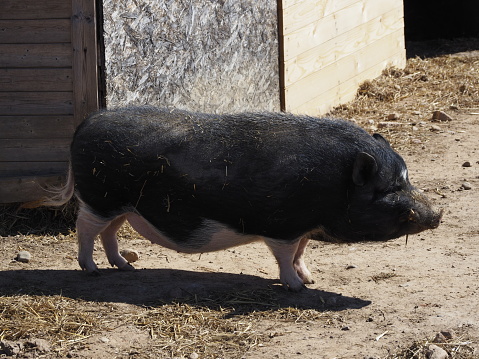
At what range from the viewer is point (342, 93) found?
401 inches

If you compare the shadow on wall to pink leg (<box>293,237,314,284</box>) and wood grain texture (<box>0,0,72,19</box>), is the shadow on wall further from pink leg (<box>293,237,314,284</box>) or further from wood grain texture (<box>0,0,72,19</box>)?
pink leg (<box>293,237,314,284</box>)

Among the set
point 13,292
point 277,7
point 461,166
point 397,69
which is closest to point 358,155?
point 13,292

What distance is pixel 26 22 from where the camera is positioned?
6422mm

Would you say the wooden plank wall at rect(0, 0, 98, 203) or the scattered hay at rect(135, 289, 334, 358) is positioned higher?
the wooden plank wall at rect(0, 0, 98, 203)

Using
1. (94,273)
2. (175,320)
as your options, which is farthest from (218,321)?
(94,273)

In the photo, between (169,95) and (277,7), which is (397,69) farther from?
(169,95)

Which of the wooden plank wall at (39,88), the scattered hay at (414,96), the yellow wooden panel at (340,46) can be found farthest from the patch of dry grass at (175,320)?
the yellow wooden panel at (340,46)

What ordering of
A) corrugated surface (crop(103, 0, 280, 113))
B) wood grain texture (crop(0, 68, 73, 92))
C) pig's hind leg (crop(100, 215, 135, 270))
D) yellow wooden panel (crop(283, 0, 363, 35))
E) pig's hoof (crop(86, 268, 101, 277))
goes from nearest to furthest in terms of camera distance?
pig's hoof (crop(86, 268, 101, 277)) < pig's hind leg (crop(100, 215, 135, 270)) < wood grain texture (crop(0, 68, 73, 92)) < corrugated surface (crop(103, 0, 280, 113)) < yellow wooden panel (crop(283, 0, 363, 35))

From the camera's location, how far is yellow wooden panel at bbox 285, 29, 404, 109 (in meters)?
9.09

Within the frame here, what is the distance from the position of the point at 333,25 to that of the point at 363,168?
16.8 feet

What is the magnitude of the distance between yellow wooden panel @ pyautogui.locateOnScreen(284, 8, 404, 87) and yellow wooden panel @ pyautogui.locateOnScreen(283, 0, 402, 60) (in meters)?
0.06

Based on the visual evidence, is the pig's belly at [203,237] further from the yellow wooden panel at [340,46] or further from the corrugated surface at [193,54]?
the yellow wooden panel at [340,46]

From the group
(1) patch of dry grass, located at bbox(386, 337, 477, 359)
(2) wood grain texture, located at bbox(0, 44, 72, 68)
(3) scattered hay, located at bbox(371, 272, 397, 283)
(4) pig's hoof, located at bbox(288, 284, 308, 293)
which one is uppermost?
(2) wood grain texture, located at bbox(0, 44, 72, 68)

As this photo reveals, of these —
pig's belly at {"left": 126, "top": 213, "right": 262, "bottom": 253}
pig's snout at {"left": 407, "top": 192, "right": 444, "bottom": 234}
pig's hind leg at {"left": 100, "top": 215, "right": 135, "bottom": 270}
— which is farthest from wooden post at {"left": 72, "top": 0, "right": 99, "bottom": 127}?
pig's snout at {"left": 407, "top": 192, "right": 444, "bottom": 234}
